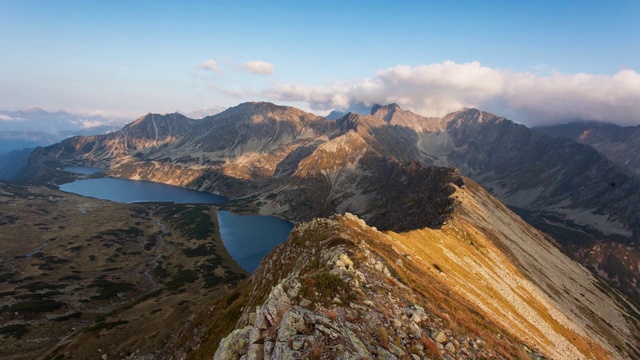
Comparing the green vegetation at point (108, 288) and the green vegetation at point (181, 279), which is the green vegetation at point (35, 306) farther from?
the green vegetation at point (181, 279)

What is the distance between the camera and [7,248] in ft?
632

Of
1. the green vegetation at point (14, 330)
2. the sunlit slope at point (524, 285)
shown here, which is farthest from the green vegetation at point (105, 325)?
the sunlit slope at point (524, 285)

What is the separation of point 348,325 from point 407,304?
32.8 feet

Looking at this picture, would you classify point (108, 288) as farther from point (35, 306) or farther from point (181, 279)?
point (35, 306)

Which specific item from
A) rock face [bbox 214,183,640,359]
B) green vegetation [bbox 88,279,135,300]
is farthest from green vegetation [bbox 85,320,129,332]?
green vegetation [bbox 88,279,135,300]

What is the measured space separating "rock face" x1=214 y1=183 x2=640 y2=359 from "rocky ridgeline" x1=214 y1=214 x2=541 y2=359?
94 mm

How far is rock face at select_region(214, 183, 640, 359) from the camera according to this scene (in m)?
23.8

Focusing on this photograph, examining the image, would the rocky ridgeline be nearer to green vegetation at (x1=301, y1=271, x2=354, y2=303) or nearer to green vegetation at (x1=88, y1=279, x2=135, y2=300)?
green vegetation at (x1=301, y1=271, x2=354, y2=303)

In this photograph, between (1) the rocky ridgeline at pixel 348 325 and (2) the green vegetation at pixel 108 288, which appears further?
(2) the green vegetation at pixel 108 288

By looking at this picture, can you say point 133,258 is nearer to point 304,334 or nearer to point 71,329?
point 71,329

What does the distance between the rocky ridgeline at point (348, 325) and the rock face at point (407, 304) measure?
94 millimetres

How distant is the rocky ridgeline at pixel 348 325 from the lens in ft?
72.0

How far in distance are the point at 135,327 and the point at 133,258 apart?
127760mm

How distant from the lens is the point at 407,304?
3169 cm
